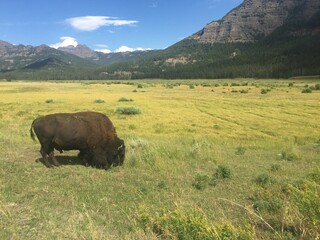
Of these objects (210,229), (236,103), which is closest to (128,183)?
(210,229)

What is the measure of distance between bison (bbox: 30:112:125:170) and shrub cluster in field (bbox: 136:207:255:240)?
18.6 ft

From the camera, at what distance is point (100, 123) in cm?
1355

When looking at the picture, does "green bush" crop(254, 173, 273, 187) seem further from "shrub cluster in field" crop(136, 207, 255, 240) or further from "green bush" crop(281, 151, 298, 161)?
"green bush" crop(281, 151, 298, 161)

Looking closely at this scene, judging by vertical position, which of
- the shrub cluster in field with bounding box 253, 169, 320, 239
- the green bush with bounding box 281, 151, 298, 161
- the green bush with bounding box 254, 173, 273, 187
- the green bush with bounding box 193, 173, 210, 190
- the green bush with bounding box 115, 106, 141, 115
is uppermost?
the shrub cluster in field with bounding box 253, 169, 320, 239

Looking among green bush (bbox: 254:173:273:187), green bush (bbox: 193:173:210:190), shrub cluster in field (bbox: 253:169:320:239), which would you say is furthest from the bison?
shrub cluster in field (bbox: 253:169:320:239)

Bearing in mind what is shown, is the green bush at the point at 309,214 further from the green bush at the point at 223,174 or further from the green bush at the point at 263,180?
the green bush at the point at 223,174

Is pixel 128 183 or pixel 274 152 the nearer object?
pixel 128 183

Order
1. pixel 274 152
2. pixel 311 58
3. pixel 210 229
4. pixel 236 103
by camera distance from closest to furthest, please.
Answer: pixel 210 229 → pixel 274 152 → pixel 236 103 → pixel 311 58

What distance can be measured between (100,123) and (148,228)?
705 cm

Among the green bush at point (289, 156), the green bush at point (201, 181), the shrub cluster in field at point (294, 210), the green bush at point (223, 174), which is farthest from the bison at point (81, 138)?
the green bush at point (289, 156)

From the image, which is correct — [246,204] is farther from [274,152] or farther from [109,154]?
[274,152]

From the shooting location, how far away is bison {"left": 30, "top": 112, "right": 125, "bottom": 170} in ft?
41.9

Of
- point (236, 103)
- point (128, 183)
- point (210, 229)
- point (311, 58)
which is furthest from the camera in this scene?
point (311, 58)

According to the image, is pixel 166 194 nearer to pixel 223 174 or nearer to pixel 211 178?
pixel 211 178
